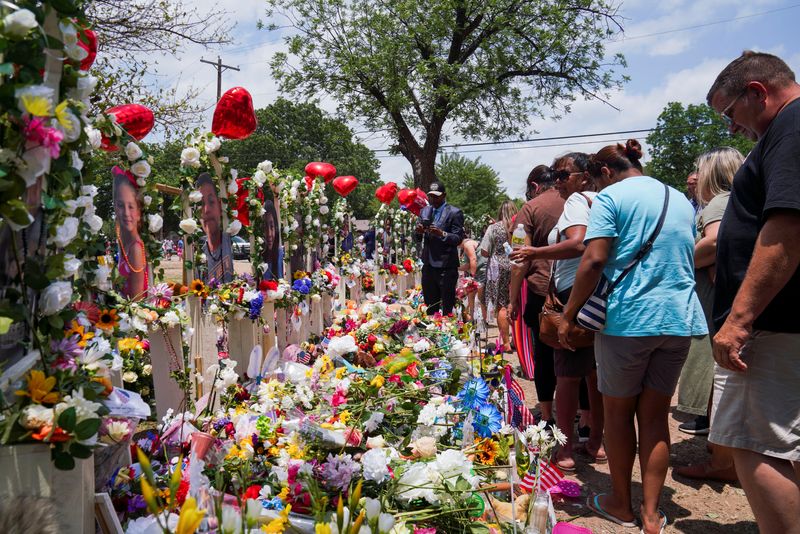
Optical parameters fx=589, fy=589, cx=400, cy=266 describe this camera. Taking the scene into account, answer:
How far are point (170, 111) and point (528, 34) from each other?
417 inches

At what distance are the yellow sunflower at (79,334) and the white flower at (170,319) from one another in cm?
143

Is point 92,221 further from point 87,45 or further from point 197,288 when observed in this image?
point 197,288

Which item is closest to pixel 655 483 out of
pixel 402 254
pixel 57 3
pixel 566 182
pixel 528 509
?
pixel 528 509

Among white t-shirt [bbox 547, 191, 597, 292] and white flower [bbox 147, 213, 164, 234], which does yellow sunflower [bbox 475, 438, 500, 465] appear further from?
white flower [bbox 147, 213, 164, 234]

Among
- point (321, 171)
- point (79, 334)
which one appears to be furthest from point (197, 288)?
point (321, 171)

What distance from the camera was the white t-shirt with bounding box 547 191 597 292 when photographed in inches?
126

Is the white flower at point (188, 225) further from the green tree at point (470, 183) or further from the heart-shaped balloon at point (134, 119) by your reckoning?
the green tree at point (470, 183)

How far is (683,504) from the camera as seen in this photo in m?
3.04

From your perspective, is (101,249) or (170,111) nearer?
(101,249)

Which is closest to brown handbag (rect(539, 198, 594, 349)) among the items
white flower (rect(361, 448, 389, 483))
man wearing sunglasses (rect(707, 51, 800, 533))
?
man wearing sunglasses (rect(707, 51, 800, 533))

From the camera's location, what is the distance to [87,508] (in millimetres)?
1466

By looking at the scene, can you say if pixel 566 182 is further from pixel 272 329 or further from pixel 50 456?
pixel 50 456

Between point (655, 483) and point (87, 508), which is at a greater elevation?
point (87, 508)

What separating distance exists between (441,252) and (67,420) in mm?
5587
